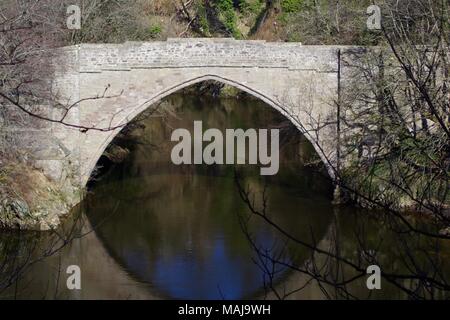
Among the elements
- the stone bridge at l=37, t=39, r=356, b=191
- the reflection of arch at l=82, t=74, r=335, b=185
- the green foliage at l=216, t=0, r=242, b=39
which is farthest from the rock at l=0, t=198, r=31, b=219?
the green foliage at l=216, t=0, r=242, b=39

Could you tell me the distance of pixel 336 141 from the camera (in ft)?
47.7

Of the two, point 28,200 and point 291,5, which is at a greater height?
point 291,5

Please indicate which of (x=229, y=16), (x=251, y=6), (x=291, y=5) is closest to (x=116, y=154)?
(x=229, y=16)

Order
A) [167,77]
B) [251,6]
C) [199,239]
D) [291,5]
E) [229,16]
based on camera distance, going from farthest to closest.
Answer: [251,6] → [229,16] → [291,5] → [167,77] → [199,239]

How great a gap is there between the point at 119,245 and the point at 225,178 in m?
4.78

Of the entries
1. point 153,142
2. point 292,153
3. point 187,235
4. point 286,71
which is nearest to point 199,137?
point 153,142

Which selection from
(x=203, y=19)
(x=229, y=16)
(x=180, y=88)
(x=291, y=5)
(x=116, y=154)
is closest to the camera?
(x=180, y=88)

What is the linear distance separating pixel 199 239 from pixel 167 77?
11.4ft

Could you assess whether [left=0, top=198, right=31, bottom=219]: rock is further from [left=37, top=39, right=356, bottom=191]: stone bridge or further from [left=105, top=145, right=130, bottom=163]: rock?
[left=105, top=145, right=130, bottom=163]: rock

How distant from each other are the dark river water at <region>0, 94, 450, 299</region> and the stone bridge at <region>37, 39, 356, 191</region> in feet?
4.19

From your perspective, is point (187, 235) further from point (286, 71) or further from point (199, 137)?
point (199, 137)

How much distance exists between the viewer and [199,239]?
41.2ft

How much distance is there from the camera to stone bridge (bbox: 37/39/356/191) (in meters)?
14.0

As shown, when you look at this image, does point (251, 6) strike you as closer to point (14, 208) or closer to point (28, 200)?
point (28, 200)
